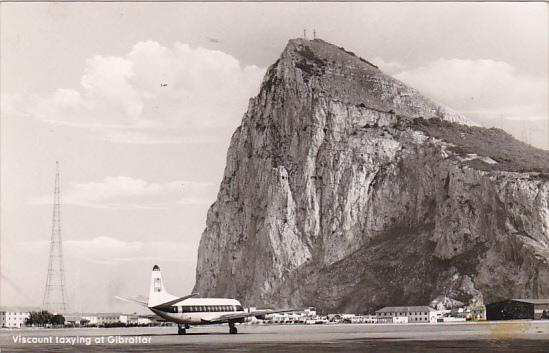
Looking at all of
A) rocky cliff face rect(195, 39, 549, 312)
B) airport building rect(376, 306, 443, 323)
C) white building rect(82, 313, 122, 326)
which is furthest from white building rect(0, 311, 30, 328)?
rocky cliff face rect(195, 39, 549, 312)

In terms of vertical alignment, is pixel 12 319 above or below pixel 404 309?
below

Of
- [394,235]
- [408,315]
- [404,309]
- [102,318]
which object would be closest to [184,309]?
[102,318]

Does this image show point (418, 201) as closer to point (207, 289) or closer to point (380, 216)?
point (380, 216)

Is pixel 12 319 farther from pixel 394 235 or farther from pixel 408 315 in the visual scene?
pixel 394 235

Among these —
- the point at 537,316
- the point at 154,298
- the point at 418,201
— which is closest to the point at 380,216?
the point at 418,201

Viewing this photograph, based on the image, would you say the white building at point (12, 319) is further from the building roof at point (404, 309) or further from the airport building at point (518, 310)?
the airport building at point (518, 310)

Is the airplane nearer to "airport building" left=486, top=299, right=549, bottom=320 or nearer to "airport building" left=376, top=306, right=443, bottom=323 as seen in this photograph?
"airport building" left=376, top=306, right=443, bottom=323
